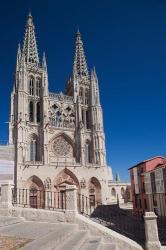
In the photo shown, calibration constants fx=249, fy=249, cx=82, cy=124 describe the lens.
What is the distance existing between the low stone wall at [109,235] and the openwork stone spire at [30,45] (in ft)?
107

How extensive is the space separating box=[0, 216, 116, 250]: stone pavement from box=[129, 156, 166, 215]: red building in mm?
23029

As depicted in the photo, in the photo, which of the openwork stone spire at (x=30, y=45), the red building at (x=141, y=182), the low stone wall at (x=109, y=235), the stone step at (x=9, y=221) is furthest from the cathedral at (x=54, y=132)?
the low stone wall at (x=109, y=235)

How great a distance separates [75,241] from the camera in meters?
6.54

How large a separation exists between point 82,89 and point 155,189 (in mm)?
19418

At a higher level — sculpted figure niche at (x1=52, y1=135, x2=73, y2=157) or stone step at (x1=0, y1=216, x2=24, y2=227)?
sculpted figure niche at (x1=52, y1=135, x2=73, y2=157)

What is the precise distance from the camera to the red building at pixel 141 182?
98.0 feet

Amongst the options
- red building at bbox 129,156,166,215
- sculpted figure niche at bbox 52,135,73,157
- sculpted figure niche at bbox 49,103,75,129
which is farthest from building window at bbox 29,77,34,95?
red building at bbox 129,156,166,215

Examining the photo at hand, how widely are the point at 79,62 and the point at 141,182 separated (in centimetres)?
2273

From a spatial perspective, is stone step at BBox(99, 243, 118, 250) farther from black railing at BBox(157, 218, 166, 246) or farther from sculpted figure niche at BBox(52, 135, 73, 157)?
sculpted figure niche at BBox(52, 135, 73, 157)

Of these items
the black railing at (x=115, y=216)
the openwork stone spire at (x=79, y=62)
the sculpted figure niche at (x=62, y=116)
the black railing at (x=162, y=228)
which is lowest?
the black railing at (x=162, y=228)

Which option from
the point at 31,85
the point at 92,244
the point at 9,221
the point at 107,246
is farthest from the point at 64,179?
the point at 92,244

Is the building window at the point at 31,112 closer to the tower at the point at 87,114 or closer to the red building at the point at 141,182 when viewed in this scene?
the tower at the point at 87,114

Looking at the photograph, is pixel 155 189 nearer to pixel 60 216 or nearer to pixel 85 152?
pixel 85 152

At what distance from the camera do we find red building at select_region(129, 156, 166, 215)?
29.9 m
